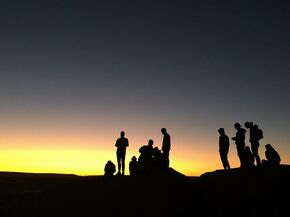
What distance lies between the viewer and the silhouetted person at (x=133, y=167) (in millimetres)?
20703

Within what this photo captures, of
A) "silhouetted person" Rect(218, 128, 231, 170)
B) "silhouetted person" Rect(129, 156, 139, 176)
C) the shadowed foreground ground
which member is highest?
"silhouetted person" Rect(218, 128, 231, 170)

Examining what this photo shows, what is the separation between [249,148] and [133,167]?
7.39 metres

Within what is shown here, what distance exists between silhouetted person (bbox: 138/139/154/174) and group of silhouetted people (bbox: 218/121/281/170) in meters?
4.30

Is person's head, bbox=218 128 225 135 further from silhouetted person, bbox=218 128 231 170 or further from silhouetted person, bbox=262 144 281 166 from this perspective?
silhouetted person, bbox=262 144 281 166

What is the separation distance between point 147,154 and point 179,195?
10.4ft

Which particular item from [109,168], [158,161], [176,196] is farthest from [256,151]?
[109,168]

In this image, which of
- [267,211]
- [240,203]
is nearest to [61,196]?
[240,203]

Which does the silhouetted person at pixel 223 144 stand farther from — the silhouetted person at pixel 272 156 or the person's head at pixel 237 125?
the silhouetted person at pixel 272 156

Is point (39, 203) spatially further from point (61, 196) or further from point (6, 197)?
point (6, 197)

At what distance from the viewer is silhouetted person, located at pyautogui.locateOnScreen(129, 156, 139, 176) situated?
20.7m

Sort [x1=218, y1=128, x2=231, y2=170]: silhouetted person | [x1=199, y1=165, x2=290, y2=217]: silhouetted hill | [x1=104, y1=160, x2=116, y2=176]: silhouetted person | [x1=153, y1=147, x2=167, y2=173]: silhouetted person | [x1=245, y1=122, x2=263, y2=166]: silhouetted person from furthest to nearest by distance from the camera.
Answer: [x1=104, y1=160, x2=116, y2=176]: silhouetted person, [x1=153, y1=147, x2=167, y2=173]: silhouetted person, [x1=218, y1=128, x2=231, y2=170]: silhouetted person, [x1=245, y1=122, x2=263, y2=166]: silhouetted person, [x1=199, y1=165, x2=290, y2=217]: silhouetted hill

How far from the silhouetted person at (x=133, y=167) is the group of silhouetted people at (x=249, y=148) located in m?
5.46

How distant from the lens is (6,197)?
2672 centimetres

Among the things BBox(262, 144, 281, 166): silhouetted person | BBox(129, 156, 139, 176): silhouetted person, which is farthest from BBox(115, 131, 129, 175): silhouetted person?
BBox(262, 144, 281, 166): silhouetted person
